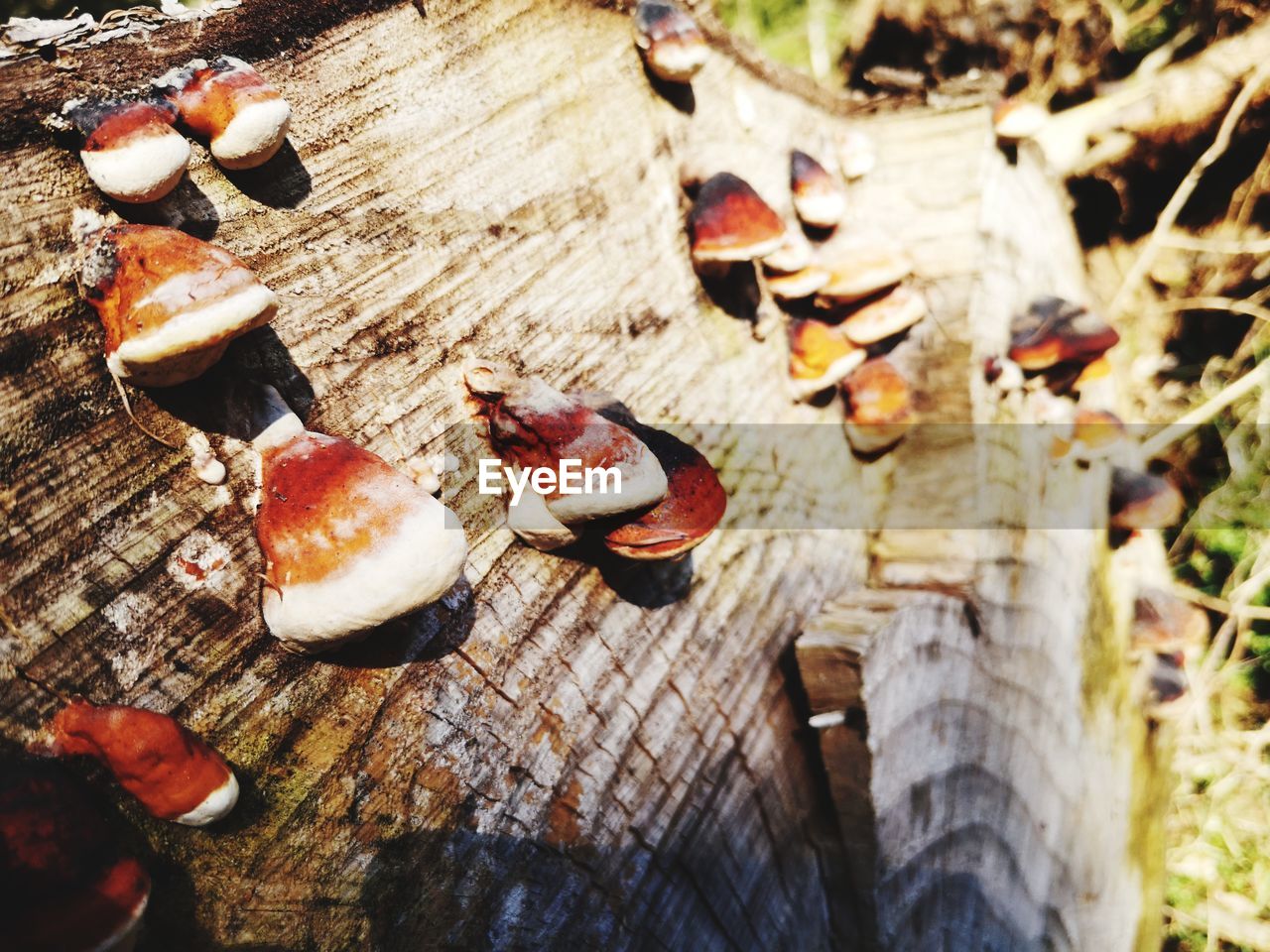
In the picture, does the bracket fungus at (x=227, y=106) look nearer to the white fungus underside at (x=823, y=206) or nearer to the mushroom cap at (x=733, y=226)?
the mushroom cap at (x=733, y=226)

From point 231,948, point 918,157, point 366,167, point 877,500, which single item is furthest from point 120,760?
point 918,157

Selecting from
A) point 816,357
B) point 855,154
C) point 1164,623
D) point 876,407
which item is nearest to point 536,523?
point 816,357

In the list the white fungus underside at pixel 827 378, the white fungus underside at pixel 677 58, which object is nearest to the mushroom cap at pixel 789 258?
the white fungus underside at pixel 827 378

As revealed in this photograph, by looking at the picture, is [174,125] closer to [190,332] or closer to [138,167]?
[138,167]

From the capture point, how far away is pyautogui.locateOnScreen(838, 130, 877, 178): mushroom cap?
2.15 metres

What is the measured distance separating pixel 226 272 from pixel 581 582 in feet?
2.34

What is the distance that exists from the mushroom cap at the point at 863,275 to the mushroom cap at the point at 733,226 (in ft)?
0.97

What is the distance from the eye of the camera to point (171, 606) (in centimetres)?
87

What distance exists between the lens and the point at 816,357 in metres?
1.85

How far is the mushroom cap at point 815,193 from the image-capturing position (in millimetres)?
1941

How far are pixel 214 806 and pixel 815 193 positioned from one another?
1.79 metres

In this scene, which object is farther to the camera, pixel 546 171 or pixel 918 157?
pixel 918 157

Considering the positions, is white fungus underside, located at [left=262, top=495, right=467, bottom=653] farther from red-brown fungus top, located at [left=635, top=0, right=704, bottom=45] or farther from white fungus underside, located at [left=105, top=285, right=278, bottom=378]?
red-brown fungus top, located at [left=635, top=0, right=704, bottom=45]

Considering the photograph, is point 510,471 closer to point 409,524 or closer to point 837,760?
point 409,524
